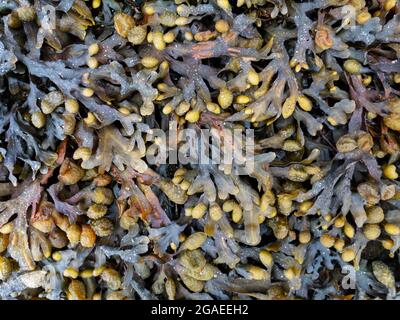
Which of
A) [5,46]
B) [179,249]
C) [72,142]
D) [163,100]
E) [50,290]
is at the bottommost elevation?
[50,290]

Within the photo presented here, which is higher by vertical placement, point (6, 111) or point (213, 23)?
point (213, 23)

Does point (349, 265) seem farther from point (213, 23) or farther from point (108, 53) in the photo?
point (108, 53)

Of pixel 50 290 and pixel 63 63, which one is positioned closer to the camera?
pixel 63 63

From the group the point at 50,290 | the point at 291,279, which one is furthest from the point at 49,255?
the point at 291,279

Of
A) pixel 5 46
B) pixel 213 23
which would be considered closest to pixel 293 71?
pixel 213 23

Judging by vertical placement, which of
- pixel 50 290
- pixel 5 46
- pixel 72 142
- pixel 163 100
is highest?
pixel 5 46

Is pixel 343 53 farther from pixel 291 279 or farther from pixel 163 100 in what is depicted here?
pixel 291 279
